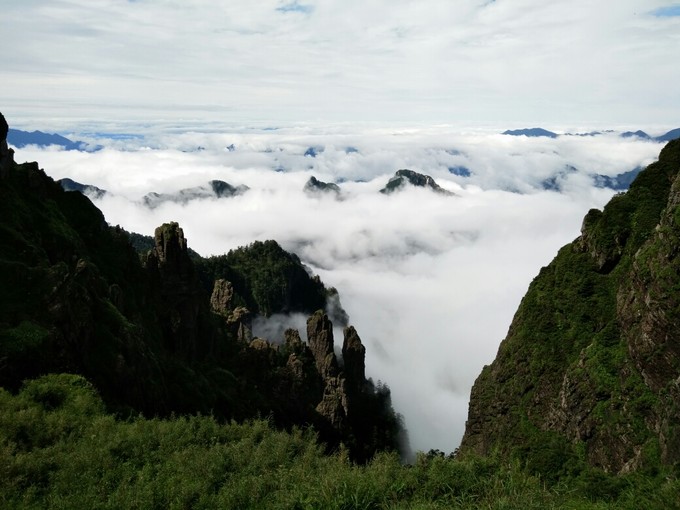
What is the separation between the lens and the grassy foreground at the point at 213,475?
17.7m

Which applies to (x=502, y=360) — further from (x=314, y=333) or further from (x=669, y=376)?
(x=314, y=333)

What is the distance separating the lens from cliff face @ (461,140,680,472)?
Answer: 161ft

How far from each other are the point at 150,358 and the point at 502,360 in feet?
198

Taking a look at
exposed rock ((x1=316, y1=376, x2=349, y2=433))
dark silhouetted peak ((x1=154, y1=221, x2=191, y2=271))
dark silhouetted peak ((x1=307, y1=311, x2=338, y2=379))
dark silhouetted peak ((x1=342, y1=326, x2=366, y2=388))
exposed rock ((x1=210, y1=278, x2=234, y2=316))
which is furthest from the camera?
exposed rock ((x1=210, y1=278, x2=234, y2=316))

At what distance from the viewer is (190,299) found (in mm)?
82250

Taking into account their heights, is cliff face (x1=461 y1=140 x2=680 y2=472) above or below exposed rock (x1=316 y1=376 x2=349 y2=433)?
above

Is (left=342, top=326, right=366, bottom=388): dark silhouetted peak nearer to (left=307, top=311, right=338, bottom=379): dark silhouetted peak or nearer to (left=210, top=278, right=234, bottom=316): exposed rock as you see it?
(left=307, top=311, right=338, bottom=379): dark silhouetted peak

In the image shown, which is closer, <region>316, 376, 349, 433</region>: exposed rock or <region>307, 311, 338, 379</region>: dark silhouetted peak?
<region>316, 376, 349, 433</region>: exposed rock

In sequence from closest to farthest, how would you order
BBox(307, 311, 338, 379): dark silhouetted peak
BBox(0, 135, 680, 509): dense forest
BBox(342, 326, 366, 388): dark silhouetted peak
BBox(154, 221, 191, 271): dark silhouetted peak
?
BBox(0, 135, 680, 509): dense forest → BBox(154, 221, 191, 271): dark silhouetted peak → BBox(307, 311, 338, 379): dark silhouetted peak → BBox(342, 326, 366, 388): dark silhouetted peak

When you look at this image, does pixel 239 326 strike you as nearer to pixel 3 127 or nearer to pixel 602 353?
pixel 3 127

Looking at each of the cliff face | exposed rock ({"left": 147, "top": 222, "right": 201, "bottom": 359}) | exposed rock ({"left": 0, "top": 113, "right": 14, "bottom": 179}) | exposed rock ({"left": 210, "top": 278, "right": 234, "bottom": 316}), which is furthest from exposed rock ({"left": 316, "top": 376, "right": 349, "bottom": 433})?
exposed rock ({"left": 0, "top": 113, "right": 14, "bottom": 179})

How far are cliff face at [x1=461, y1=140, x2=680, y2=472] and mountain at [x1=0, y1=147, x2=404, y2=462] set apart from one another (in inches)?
887

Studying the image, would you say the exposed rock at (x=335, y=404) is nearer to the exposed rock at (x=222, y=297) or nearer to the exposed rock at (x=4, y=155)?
the exposed rock at (x=222, y=297)

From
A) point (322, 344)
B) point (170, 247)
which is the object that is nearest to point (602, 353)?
point (322, 344)
